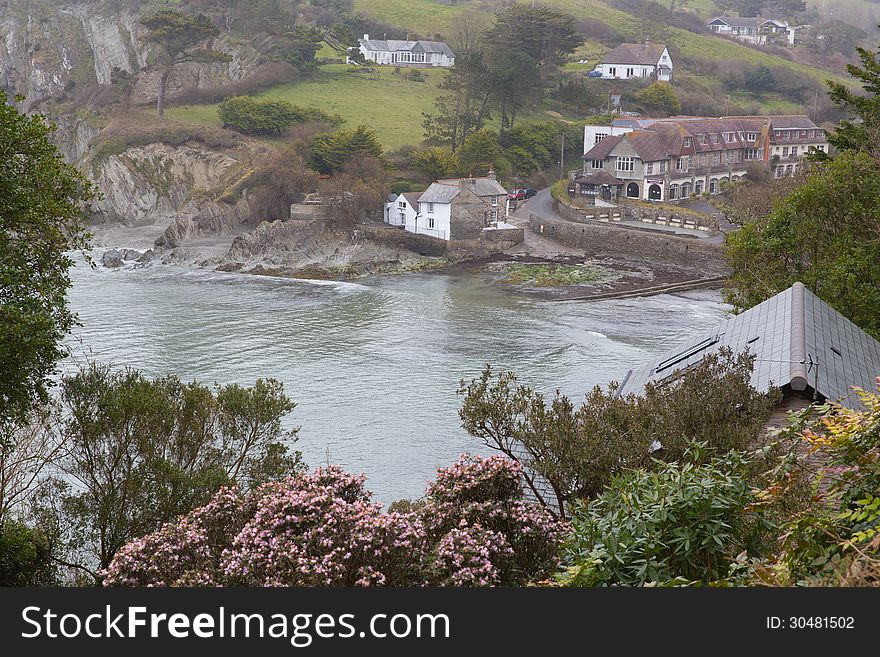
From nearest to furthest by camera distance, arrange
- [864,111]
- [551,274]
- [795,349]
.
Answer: [795,349]
[864,111]
[551,274]

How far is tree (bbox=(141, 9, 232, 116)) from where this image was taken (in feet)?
277

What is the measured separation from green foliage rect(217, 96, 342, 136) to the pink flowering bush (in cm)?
7050

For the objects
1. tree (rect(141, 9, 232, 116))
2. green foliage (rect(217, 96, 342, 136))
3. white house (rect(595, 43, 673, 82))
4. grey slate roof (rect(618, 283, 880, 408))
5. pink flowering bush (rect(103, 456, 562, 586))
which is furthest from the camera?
white house (rect(595, 43, 673, 82))

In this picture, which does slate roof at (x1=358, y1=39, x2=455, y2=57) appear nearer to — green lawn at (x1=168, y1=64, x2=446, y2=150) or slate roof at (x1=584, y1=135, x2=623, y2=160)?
green lawn at (x1=168, y1=64, x2=446, y2=150)

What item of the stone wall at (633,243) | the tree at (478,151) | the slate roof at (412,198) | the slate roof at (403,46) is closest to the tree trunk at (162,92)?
the tree at (478,151)

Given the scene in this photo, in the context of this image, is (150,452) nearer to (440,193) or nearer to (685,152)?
(440,193)

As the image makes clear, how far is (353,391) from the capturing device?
33.4m

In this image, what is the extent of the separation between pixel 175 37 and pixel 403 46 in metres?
32.4

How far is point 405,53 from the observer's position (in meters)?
111

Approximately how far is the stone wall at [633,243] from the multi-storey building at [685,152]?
31.6 feet

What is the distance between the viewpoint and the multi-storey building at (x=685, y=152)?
2884 inches


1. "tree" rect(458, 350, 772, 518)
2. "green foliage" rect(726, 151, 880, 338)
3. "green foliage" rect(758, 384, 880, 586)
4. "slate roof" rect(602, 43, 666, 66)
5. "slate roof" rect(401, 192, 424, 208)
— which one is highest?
"green foliage" rect(758, 384, 880, 586)

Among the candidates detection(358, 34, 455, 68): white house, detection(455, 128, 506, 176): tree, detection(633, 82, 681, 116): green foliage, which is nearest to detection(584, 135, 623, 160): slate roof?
detection(455, 128, 506, 176): tree

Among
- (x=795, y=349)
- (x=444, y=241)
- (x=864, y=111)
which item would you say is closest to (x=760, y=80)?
(x=444, y=241)
